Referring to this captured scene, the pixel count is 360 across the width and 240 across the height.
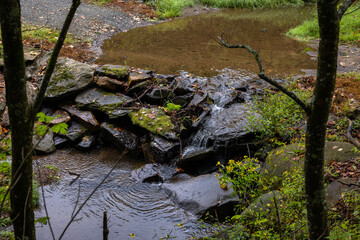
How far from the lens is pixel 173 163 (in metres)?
6.38

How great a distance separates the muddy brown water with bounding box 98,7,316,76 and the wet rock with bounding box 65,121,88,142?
3241 millimetres

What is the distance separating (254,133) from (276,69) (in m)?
4.17

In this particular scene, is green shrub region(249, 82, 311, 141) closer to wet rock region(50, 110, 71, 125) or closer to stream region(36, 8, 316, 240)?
stream region(36, 8, 316, 240)

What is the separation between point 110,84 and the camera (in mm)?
7777

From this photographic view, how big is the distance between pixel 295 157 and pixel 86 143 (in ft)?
14.2

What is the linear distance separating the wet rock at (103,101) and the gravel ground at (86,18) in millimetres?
4465

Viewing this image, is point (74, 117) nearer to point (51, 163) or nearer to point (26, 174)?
point (51, 163)

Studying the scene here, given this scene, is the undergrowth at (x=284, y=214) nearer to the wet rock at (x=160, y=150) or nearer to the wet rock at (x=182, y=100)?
the wet rock at (x=160, y=150)

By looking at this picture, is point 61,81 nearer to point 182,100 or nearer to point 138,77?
point 138,77

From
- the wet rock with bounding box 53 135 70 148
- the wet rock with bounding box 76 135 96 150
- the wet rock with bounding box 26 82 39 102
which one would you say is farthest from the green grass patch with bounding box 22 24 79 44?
the wet rock with bounding box 76 135 96 150

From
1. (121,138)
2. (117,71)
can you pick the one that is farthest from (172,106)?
(117,71)

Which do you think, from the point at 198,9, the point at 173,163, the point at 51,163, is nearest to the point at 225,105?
the point at 173,163

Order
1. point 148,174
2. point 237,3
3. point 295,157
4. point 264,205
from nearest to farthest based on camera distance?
point 264,205 → point 295,157 → point 148,174 → point 237,3

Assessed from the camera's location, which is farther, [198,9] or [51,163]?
[198,9]
